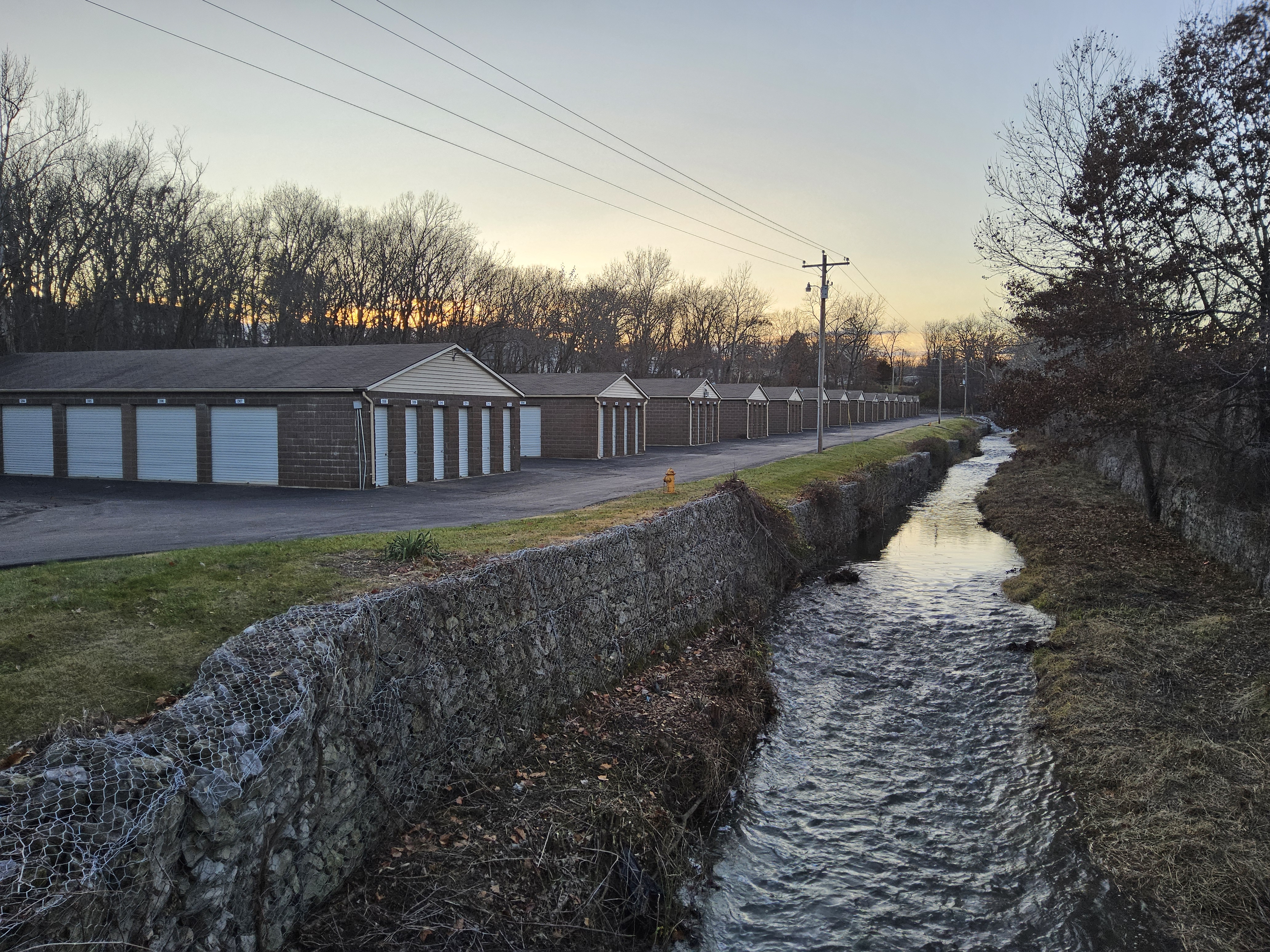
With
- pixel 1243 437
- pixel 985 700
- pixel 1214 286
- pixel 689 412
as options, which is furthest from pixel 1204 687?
pixel 689 412

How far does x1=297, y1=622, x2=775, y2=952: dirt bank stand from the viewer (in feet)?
17.1

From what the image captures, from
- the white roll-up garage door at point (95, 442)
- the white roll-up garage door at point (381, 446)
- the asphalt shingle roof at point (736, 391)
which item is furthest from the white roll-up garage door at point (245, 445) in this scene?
the asphalt shingle roof at point (736, 391)

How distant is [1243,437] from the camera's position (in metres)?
15.6

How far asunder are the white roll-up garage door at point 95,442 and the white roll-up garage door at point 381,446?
25.8 feet

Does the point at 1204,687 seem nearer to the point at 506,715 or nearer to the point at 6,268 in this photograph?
the point at 506,715

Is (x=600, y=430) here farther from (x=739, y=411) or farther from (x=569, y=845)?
(x=569, y=845)

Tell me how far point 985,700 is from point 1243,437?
969 centimetres

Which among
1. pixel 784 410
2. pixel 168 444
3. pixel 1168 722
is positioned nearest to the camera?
pixel 1168 722

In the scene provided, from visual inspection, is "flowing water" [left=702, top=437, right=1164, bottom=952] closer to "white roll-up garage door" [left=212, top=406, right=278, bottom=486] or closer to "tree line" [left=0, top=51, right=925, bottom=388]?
"white roll-up garage door" [left=212, top=406, right=278, bottom=486]

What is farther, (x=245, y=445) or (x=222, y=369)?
(x=222, y=369)

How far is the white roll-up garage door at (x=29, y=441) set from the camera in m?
23.8

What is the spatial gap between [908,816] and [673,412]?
124 ft

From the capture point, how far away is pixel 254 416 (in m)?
21.8

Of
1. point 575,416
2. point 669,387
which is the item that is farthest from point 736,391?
point 575,416
